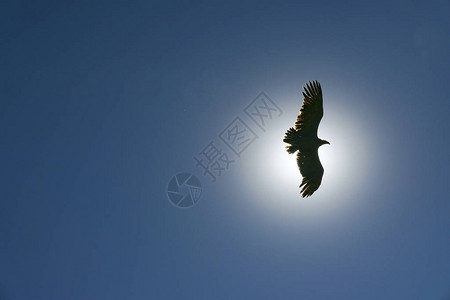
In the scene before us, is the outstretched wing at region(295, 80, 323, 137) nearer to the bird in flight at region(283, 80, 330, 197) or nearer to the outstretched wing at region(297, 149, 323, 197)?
the bird in flight at region(283, 80, 330, 197)

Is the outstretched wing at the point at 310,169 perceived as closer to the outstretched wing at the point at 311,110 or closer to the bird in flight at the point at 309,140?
the bird in flight at the point at 309,140

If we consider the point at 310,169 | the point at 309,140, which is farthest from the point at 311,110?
the point at 310,169

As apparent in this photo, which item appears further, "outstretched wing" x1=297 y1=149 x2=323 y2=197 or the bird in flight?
"outstretched wing" x1=297 y1=149 x2=323 y2=197

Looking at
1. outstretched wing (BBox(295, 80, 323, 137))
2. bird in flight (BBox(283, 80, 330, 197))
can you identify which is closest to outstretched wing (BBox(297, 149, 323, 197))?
bird in flight (BBox(283, 80, 330, 197))

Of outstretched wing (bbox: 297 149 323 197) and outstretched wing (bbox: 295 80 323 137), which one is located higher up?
outstretched wing (bbox: 295 80 323 137)

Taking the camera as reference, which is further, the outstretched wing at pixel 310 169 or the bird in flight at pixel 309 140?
the outstretched wing at pixel 310 169

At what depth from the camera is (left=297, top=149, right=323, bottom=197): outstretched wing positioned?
13773mm

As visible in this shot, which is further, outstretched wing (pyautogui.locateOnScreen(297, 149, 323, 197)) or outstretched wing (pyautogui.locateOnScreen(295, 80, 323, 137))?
outstretched wing (pyautogui.locateOnScreen(297, 149, 323, 197))

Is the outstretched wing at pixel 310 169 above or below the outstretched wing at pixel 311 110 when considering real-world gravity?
below

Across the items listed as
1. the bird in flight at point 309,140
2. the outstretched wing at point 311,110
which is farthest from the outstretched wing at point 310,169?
the outstretched wing at point 311,110

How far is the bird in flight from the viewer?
494 inches

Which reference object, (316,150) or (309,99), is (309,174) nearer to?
(316,150)

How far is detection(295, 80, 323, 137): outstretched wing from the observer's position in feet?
41.0

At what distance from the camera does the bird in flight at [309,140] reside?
1254 cm
